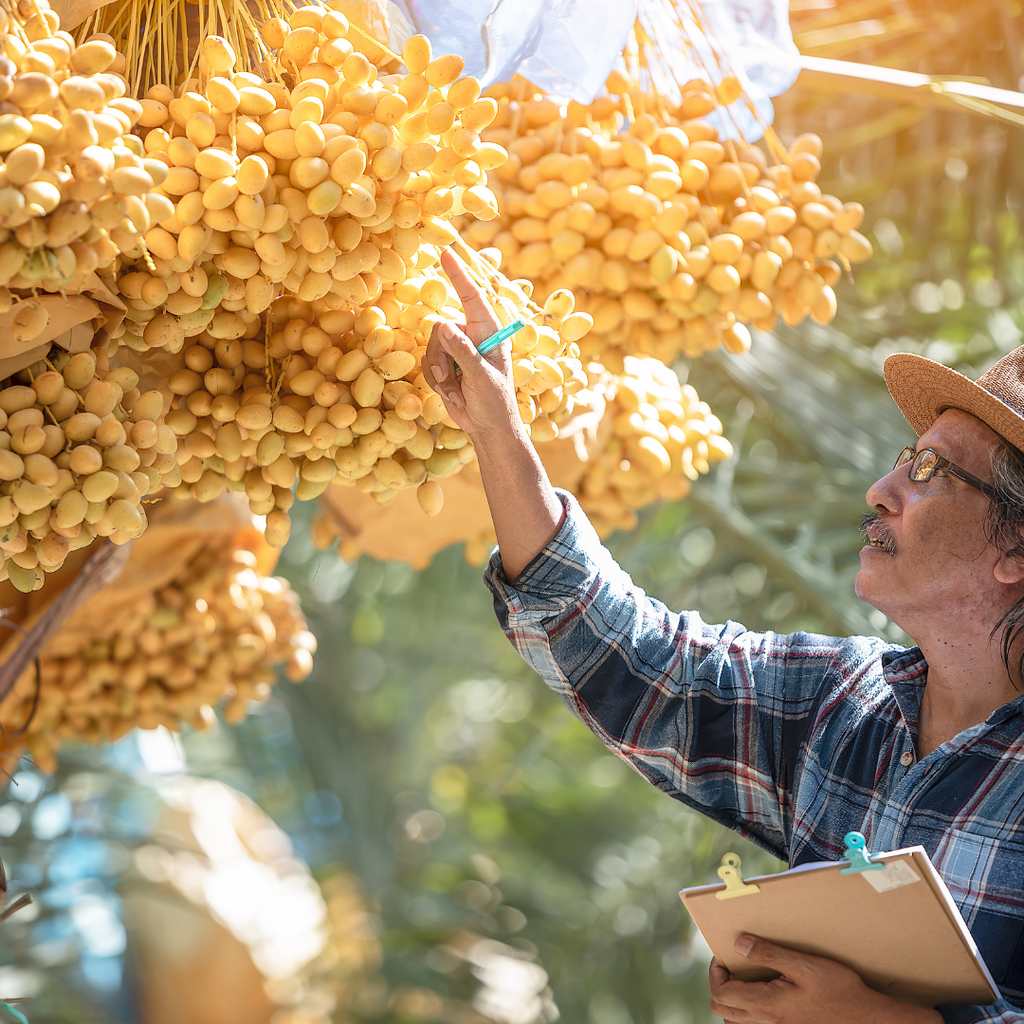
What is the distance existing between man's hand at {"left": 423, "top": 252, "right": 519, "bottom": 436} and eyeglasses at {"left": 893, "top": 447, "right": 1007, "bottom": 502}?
0.53 metres

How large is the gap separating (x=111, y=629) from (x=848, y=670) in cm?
105

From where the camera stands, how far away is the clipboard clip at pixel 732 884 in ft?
3.05

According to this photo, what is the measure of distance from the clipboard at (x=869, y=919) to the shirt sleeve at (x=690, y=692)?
30 cm

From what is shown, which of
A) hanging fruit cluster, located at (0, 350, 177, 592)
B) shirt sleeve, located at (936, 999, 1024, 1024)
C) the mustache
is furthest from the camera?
the mustache

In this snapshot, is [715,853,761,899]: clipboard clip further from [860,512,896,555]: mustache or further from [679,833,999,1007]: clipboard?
[860,512,896,555]: mustache

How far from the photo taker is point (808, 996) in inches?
37.9

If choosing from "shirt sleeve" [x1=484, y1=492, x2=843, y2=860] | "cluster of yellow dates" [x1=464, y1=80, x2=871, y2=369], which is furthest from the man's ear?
"cluster of yellow dates" [x1=464, y1=80, x2=871, y2=369]

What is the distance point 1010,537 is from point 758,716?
37cm

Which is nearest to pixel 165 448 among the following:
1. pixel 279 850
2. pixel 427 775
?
pixel 427 775

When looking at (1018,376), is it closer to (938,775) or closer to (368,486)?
(938,775)

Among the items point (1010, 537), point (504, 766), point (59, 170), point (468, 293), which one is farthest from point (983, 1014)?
point (504, 766)

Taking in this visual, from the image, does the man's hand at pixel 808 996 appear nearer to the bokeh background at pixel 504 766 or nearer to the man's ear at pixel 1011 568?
the man's ear at pixel 1011 568

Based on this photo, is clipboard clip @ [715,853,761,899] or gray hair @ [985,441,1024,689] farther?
gray hair @ [985,441,1024,689]

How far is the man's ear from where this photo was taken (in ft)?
3.83
